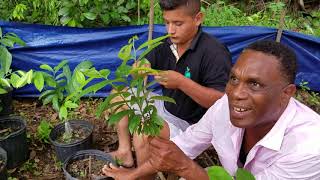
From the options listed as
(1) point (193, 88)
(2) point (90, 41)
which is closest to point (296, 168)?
(1) point (193, 88)

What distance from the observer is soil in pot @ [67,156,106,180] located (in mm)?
2164

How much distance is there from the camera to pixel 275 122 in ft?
4.79

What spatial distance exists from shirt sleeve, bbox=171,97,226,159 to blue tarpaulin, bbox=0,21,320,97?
138cm

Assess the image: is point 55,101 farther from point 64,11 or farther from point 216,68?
point 64,11

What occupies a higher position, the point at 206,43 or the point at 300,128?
the point at 206,43

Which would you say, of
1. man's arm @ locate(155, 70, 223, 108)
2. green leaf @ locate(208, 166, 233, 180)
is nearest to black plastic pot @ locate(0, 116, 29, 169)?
man's arm @ locate(155, 70, 223, 108)

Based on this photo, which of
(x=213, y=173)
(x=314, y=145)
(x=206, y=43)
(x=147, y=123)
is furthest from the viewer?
(x=206, y=43)

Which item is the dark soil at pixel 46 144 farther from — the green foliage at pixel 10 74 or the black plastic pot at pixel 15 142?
the green foliage at pixel 10 74

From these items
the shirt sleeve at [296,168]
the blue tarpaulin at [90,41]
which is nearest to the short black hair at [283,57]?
the shirt sleeve at [296,168]

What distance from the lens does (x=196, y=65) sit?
2150mm

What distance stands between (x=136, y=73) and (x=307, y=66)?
2.41 meters

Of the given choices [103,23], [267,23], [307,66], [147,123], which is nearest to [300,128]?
[147,123]

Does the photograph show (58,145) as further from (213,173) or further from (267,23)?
(267,23)

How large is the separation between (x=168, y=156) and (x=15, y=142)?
4.68 ft
